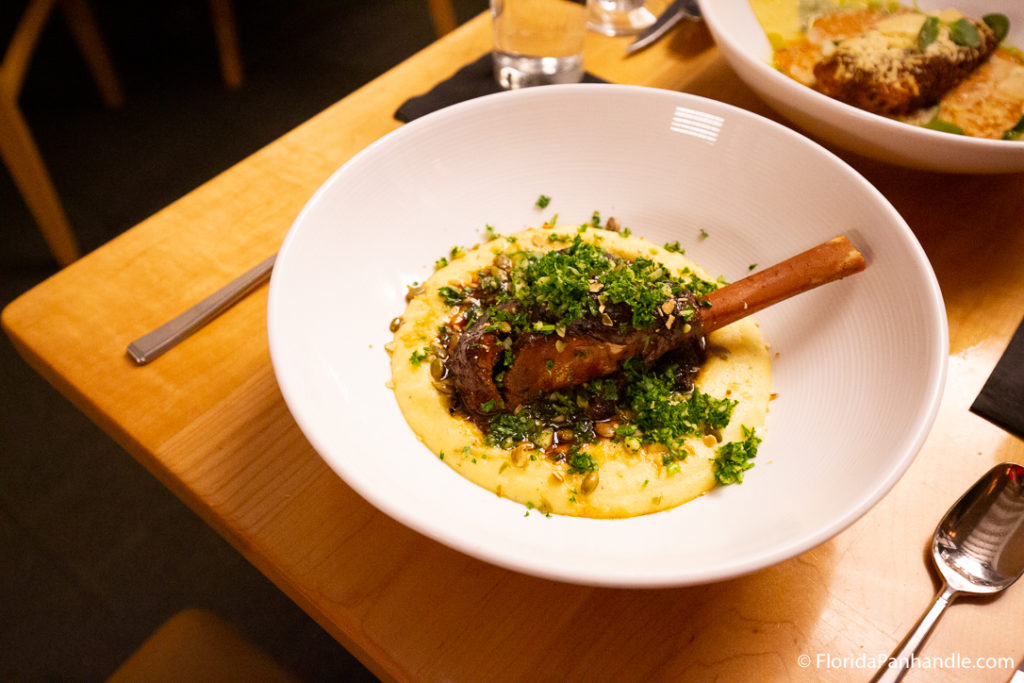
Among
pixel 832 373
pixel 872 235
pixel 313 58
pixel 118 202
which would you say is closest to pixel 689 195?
pixel 872 235

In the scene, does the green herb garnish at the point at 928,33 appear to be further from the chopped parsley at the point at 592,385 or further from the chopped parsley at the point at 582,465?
the chopped parsley at the point at 582,465

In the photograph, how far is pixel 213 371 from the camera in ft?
5.86

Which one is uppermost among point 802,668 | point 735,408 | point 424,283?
point 424,283

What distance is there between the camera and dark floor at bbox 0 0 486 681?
9.80 ft

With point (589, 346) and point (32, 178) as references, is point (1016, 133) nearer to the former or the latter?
point (589, 346)

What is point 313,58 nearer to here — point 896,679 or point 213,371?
point 213,371

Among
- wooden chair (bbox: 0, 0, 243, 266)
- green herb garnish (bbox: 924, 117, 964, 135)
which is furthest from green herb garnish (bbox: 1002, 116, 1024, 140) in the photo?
wooden chair (bbox: 0, 0, 243, 266)

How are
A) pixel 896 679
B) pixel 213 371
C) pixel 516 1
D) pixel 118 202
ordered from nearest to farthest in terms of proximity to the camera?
pixel 896 679 < pixel 213 371 < pixel 516 1 < pixel 118 202

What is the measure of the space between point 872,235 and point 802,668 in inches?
39.9

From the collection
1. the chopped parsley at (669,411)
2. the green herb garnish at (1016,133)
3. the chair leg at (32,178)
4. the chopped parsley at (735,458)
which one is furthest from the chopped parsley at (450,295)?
the chair leg at (32,178)

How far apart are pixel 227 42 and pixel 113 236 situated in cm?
175

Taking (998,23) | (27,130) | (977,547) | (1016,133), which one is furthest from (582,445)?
(27,130)

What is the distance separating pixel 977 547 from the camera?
1470 millimetres

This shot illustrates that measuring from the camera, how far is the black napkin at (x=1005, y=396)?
171 cm
